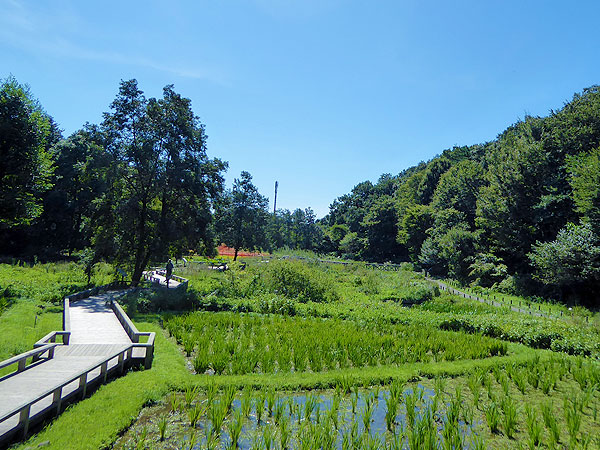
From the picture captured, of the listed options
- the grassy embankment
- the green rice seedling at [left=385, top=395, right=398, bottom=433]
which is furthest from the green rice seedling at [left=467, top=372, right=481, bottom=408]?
the green rice seedling at [left=385, top=395, right=398, bottom=433]

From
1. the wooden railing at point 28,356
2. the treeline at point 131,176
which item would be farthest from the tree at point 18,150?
the wooden railing at point 28,356

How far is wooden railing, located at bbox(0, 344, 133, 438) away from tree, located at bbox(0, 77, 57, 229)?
39.9ft

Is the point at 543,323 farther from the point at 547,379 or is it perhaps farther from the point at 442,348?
the point at 547,379

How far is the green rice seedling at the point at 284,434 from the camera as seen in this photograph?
5.82 meters

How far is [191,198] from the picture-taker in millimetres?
22000

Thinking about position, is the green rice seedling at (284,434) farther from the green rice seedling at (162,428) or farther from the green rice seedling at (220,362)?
the green rice seedling at (220,362)

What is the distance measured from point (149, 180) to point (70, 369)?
576 inches

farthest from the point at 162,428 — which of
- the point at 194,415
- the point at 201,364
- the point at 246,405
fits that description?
the point at 201,364

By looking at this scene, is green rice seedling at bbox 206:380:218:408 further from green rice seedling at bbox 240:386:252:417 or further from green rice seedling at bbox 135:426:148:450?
green rice seedling at bbox 135:426:148:450

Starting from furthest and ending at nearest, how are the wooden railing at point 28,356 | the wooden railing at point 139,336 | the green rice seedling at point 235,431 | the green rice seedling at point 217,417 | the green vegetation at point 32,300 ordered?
1. the green vegetation at point 32,300
2. the wooden railing at point 139,336
3. the wooden railing at point 28,356
4. the green rice seedling at point 217,417
5. the green rice seedling at point 235,431

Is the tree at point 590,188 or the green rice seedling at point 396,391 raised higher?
the tree at point 590,188

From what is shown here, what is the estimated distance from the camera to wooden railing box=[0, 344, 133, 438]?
17.7ft

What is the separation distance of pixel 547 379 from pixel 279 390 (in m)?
7.25

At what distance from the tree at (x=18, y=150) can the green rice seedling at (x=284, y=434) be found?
17724 millimetres
